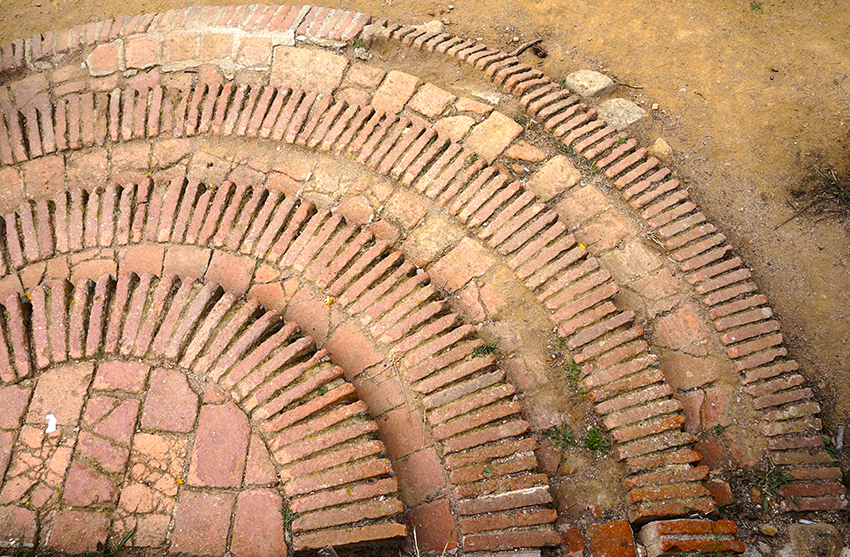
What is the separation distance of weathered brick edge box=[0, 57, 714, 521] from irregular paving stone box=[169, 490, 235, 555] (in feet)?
6.47

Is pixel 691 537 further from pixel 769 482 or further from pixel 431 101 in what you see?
pixel 431 101

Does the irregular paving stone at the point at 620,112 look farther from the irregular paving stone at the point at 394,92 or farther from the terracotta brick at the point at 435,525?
the terracotta brick at the point at 435,525

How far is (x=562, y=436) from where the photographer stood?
126 inches

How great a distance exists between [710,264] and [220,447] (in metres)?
3.03

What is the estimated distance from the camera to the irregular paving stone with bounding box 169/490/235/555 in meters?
2.83

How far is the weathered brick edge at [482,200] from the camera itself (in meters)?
3.10

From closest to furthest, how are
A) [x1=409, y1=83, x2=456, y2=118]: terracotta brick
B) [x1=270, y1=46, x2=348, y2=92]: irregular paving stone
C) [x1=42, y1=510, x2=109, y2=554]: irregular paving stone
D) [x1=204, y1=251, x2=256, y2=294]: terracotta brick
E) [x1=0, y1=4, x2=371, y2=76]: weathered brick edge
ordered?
[x1=42, y1=510, x2=109, y2=554]: irregular paving stone
[x1=204, y1=251, x2=256, y2=294]: terracotta brick
[x1=409, y1=83, x2=456, y2=118]: terracotta brick
[x1=270, y1=46, x2=348, y2=92]: irregular paving stone
[x1=0, y1=4, x2=371, y2=76]: weathered brick edge

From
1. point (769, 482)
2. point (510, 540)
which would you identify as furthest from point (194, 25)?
point (769, 482)

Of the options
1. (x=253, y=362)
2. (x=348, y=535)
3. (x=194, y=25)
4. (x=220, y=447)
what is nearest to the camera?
(x=348, y=535)

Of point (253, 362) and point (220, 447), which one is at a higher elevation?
point (253, 362)

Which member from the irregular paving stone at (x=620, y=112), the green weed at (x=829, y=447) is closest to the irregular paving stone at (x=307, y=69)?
the irregular paving stone at (x=620, y=112)

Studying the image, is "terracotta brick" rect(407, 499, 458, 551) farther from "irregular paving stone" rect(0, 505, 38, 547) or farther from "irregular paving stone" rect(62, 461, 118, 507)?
"irregular paving stone" rect(0, 505, 38, 547)

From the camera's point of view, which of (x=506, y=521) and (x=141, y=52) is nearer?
(x=506, y=521)

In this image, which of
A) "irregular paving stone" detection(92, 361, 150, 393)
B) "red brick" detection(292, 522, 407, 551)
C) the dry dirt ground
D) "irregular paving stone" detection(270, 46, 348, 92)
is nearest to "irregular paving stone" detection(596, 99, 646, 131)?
the dry dirt ground
